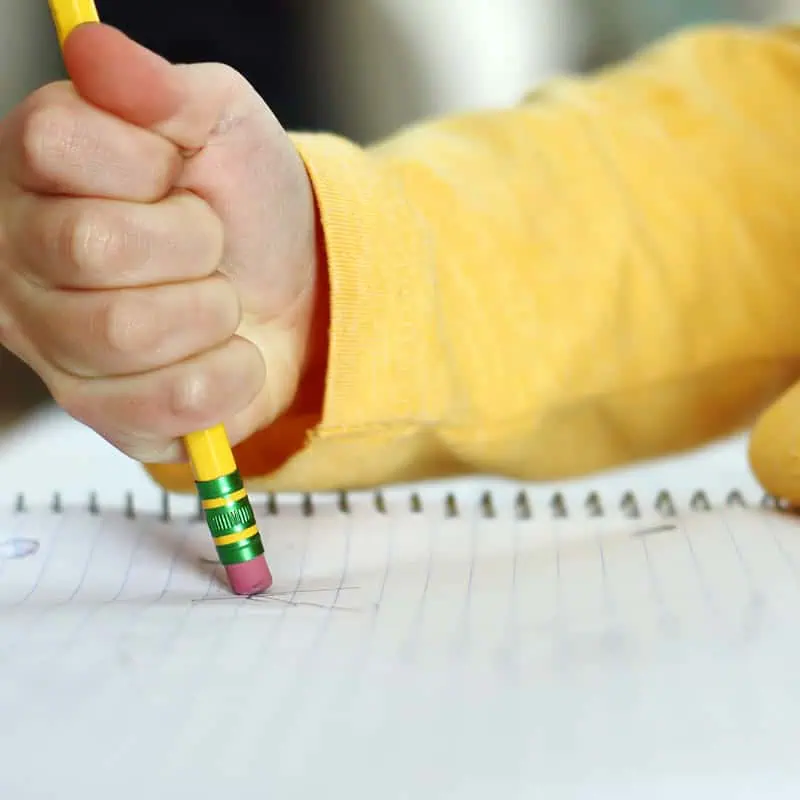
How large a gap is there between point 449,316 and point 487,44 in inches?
18.7

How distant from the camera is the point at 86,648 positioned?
215 mm

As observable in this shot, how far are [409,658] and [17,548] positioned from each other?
125 millimetres

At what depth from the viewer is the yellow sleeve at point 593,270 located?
344mm

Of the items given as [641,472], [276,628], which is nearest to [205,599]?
[276,628]

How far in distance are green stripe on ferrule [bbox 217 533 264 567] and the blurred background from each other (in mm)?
454

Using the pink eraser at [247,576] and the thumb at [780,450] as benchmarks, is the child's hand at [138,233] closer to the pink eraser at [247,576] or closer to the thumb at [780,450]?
the pink eraser at [247,576]

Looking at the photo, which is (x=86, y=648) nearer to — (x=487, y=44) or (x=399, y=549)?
(x=399, y=549)

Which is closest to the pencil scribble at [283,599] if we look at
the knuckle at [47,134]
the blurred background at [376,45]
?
the knuckle at [47,134]

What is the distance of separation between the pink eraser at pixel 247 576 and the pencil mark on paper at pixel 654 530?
0.10 m

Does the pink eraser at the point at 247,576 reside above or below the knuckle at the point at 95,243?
below

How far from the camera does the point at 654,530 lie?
0.28 meters

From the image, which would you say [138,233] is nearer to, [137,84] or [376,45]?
[137,84]

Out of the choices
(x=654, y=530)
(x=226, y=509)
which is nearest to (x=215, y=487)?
(x=226, y=509)

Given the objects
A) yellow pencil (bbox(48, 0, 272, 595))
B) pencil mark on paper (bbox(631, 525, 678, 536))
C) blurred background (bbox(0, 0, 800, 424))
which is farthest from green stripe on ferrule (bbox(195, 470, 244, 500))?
blurred background (bbox(0, 0, 800, 424))
